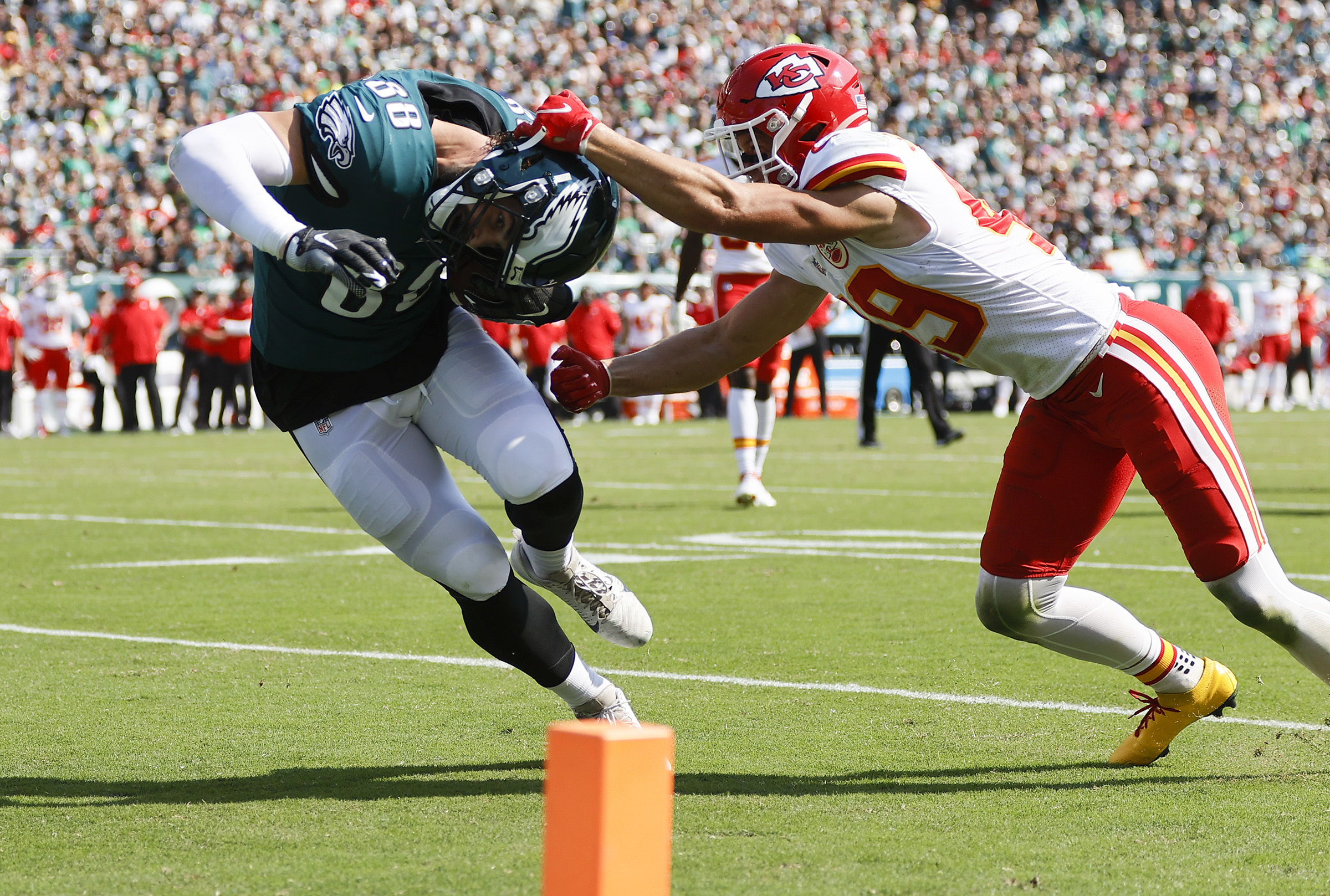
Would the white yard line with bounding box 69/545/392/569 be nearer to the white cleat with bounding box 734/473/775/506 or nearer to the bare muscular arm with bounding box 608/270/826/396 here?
the white cleat with bounding box 734/473/775/506

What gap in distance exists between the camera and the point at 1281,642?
3.64 metres

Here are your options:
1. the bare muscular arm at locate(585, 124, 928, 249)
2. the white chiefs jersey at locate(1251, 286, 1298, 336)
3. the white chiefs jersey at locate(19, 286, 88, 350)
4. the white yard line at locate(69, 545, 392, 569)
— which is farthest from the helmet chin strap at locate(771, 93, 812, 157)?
the white chiefs jersey at locate(1251, 286, 1298, 336)

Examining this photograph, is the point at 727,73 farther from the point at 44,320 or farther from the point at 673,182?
the point at 673,182

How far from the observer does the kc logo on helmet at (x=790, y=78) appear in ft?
12.0

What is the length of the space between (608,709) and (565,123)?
1404 millimetres

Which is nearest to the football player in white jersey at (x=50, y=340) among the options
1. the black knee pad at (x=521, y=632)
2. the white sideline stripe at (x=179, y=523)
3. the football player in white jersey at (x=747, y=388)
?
the white sideline stripe at (x=179, y=523)

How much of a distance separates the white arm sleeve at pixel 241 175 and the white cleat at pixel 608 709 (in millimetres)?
1314

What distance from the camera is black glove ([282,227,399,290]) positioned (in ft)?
10.5

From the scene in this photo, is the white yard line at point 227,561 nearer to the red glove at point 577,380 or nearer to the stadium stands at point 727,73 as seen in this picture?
the red glove at point 577,380

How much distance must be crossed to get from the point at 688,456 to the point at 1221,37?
27.0m

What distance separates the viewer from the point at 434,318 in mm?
3996

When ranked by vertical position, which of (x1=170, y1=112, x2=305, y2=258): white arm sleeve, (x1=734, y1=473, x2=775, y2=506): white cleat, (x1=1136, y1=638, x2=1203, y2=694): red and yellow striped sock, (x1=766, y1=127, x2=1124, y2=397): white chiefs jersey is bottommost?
(x1=734, y1=473, x2=775, y2=506): white cleat

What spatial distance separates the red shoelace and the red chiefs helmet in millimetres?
1440

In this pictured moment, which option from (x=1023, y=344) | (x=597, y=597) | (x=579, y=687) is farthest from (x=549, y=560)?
(x=1023, y=344)
